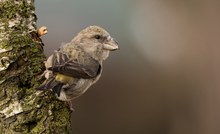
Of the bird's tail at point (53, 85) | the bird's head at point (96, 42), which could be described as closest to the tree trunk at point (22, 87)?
the bird's tail at point (53, 85)

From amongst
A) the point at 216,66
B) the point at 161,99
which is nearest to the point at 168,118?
the point at 161,99

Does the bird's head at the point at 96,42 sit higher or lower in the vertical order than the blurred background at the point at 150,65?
higher

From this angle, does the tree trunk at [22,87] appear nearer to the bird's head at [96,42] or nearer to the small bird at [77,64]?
the small bird at [77,64]

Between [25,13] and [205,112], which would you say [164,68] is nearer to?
[205,112]

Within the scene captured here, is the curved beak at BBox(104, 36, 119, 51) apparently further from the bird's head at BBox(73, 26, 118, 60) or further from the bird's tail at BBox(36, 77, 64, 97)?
the bird's tail at BBox(36, 77, 64, 97)

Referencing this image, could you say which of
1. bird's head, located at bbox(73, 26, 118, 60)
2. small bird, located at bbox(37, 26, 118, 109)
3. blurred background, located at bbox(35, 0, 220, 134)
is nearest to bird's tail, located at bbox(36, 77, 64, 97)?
small bird, located at bbox(37, 26, 118, 109)
